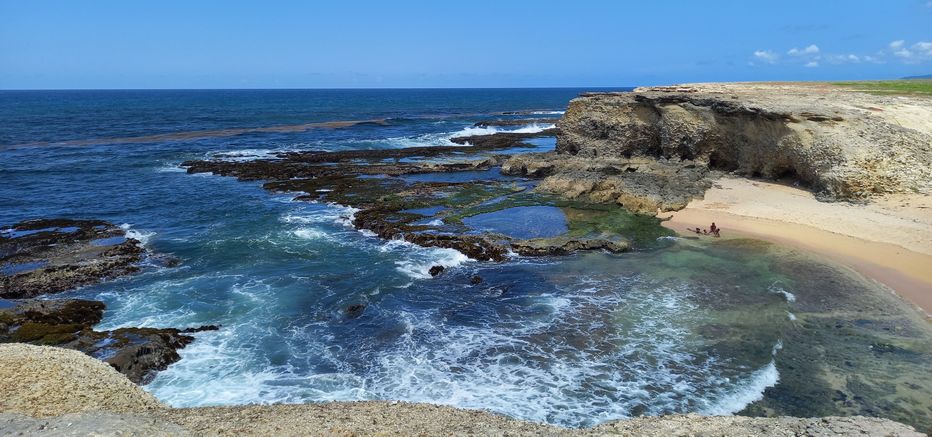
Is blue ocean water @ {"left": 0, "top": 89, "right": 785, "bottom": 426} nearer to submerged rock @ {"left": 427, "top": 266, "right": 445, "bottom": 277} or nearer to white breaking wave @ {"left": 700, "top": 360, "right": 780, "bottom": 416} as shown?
white breaking wave @ {"left": 700, "top": 360, "right": 780, "bottom": 416}

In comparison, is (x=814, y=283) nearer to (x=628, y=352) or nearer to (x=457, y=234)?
(x=628, y=352)

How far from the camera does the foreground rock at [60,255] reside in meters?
17.9

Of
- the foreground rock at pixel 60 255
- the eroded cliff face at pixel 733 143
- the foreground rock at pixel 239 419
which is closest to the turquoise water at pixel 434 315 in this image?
the foreground rock at pixel 60 255

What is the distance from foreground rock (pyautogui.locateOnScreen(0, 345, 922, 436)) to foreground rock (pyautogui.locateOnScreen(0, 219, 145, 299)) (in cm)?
1107

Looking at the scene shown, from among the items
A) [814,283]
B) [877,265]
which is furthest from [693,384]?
[877,265]

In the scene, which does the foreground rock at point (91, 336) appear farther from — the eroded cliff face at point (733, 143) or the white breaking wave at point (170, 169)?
the white breaking wave at point (170, 169)

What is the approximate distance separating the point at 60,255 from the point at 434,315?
48.5ft

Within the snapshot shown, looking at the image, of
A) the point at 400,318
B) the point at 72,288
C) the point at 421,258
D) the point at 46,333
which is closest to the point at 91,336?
the point at 46,333

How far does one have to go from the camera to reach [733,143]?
31141 millimetres

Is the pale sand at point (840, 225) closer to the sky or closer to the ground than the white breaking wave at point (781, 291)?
closer to the sky

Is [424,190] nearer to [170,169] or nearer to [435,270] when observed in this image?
[435,270]

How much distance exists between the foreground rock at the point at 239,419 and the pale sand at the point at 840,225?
36.6 ft

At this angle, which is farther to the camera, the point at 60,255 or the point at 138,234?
the point at 138,234

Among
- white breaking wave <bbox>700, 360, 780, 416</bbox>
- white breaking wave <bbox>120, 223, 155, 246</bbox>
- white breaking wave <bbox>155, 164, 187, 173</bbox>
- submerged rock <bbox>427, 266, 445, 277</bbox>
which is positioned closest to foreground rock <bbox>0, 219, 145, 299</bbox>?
white breaking wave <bbox>120, 223, 155, 246</bbox>
